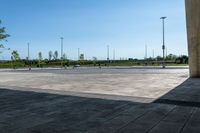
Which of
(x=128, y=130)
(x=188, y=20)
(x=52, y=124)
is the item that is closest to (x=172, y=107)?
(x=128, y=130)

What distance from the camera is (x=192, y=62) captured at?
22016mm

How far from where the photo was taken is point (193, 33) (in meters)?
21.0

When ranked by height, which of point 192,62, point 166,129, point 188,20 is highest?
point 188,20

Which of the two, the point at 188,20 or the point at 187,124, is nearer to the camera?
the point at 187,124

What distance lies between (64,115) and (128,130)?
2346 millimetres

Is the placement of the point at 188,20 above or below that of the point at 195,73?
above

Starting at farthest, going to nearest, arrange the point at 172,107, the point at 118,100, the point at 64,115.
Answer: the point at 118,100, the point at 172,107, the point at 64,115

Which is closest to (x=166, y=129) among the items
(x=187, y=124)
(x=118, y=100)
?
(x=187, y=124)

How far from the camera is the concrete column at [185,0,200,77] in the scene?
67.0 feet

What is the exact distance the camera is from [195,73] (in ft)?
72.9

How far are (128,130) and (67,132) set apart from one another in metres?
1.38

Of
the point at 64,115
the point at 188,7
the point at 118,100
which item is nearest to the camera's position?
the point at 64,115

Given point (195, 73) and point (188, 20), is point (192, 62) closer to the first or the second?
point (195, 73)

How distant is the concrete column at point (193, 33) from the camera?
67.0 feet
